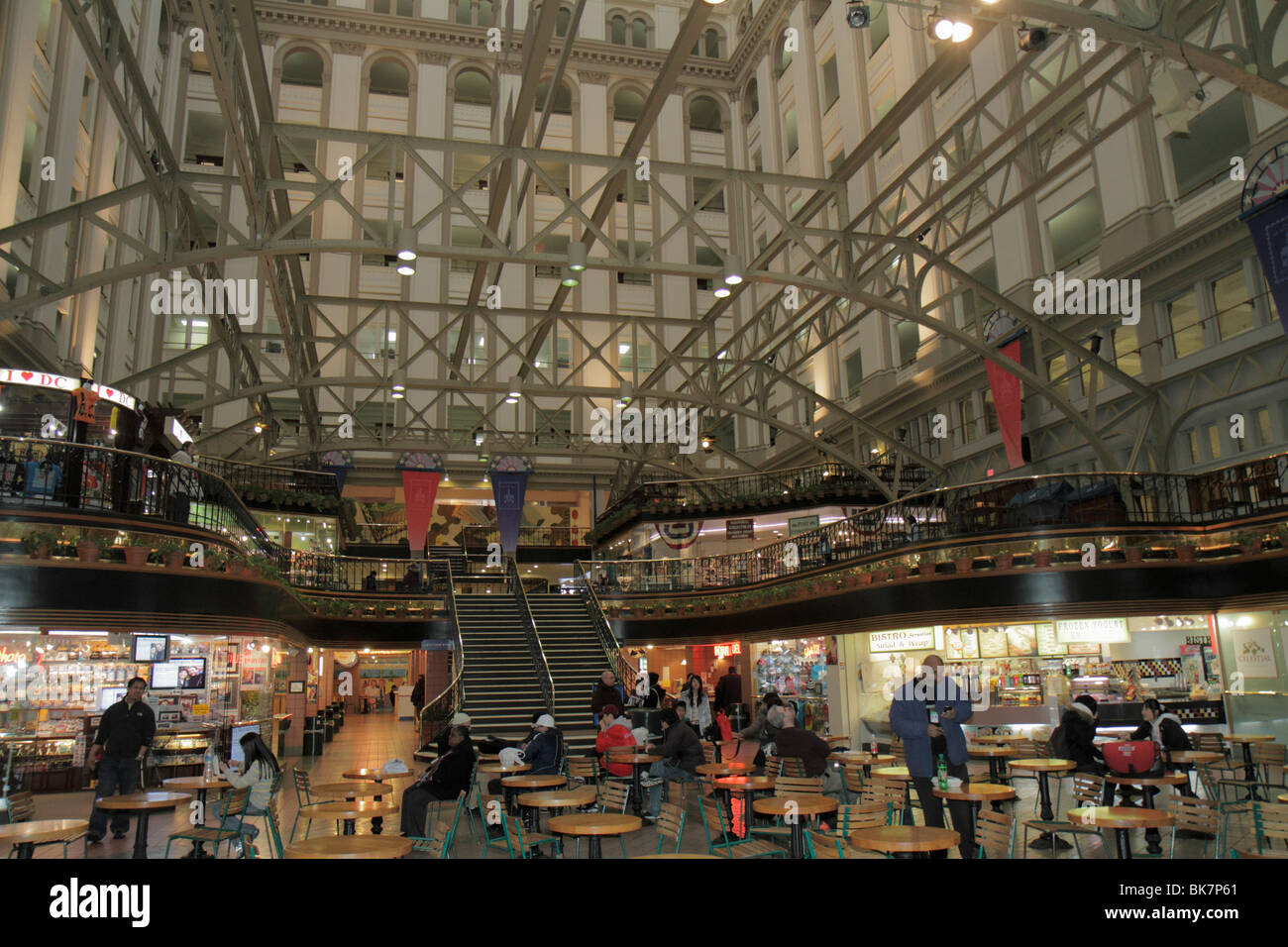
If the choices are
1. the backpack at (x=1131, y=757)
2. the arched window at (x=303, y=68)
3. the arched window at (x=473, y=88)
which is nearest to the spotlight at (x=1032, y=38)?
the backpack at (x=1131, y=757)

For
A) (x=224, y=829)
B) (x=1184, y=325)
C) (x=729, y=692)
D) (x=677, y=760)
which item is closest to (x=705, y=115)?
(x=1184, y=325)

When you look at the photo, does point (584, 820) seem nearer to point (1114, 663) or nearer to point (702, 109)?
point (1114, 663)

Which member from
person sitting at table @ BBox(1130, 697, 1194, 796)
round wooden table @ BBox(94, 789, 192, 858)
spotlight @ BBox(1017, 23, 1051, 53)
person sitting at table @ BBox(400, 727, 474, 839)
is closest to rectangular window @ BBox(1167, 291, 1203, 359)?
spotlight @ BBox(1017, 23, 1051, 53)

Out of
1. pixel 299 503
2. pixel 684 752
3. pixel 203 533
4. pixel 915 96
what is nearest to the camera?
pixel 684 752

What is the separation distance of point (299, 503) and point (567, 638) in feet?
37.9

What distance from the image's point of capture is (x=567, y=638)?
71.8 ft

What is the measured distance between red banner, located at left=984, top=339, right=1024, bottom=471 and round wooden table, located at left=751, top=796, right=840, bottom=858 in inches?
509

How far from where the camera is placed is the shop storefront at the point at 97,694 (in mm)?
12734

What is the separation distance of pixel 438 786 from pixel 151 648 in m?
7.50

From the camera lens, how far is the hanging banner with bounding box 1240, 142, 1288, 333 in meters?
11.4

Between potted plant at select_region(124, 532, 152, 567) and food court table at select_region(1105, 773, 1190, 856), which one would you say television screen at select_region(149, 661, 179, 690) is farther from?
food court table at select_region(1105, 773, 1190, 856)

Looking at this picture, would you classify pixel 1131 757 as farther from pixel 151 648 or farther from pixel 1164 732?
pixel 151 648

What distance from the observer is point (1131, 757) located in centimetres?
877

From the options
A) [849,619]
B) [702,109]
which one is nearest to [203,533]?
[849,619]
